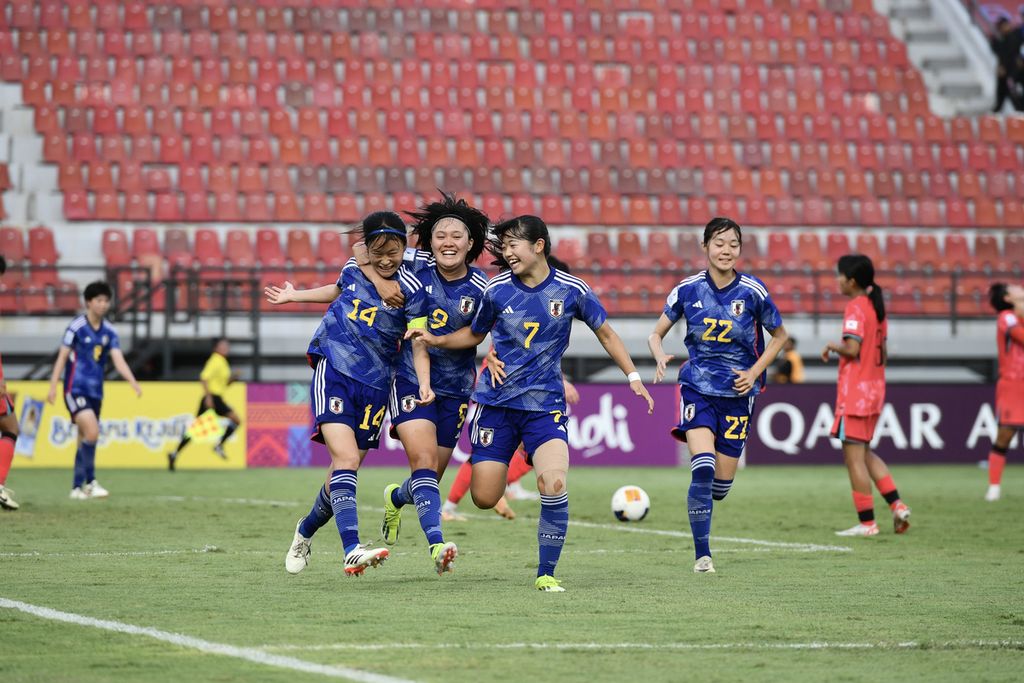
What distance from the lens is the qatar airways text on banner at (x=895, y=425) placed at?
72.5ft

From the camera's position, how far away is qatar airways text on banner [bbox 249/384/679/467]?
21.4 meters

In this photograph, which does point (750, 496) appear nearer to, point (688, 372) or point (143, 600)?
point (688, 372)

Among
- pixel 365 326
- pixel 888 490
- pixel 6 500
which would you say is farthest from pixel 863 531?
pixel 6 500

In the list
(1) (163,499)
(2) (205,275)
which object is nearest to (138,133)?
(2) (205,275)

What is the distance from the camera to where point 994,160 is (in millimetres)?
30016

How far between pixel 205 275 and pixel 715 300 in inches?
680

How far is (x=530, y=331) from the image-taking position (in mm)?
8336

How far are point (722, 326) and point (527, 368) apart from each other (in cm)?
171

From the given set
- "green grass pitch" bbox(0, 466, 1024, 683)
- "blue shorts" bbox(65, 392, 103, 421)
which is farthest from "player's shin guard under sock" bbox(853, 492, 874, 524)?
"blue shorts" bbox(65, 392, 103, 421)

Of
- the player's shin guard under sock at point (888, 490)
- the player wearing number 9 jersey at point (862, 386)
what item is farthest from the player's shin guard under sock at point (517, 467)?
the player's shin guard under sock at point (888, 490)

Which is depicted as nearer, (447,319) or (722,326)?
(447,319)

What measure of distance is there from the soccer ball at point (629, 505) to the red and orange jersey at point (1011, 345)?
537 centimetres

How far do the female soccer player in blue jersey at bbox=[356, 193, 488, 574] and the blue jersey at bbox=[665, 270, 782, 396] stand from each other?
1.57m

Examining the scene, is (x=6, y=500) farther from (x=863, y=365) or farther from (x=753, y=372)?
(x=863, y=365)
